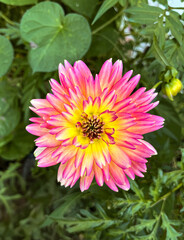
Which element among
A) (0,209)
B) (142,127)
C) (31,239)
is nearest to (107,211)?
(142,127)

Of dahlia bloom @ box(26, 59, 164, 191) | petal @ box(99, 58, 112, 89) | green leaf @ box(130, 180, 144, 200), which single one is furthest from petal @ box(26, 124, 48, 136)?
green leaf @ box(130, 180, 144, 200)

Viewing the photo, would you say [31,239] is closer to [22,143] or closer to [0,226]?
[0,226]

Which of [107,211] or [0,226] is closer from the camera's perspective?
[107,211]

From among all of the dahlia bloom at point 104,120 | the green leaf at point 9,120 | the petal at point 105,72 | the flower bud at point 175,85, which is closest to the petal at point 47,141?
the dahlia bloom at point 104,120

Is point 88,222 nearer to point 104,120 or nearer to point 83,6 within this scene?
point 104,120

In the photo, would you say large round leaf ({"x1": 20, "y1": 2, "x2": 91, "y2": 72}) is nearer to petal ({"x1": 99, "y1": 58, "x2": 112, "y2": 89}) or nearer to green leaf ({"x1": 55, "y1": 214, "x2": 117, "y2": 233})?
petal ({"x1": 99, "y1": 58, "x2": 112, "y2": 89})

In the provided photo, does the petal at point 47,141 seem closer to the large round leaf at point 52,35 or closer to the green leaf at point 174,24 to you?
the large round leaf at point 52,35
